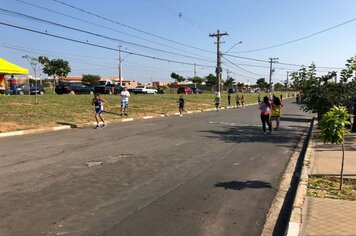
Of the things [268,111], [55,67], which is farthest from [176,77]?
[268,111]

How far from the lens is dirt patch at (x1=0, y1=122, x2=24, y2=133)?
1687cm

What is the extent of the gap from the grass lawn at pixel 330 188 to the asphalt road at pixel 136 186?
2.37 ft

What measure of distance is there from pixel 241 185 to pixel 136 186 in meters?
2.00

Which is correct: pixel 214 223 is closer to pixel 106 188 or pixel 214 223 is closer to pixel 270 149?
pixel 106 188

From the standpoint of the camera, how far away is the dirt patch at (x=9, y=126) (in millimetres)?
16872

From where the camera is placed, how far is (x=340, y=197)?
273 inches

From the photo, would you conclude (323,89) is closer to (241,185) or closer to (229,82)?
(241,185)

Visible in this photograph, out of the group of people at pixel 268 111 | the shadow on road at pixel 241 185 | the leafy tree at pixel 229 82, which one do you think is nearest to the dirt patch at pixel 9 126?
the group of people at pixel 268 111

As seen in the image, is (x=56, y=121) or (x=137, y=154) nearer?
(x=137, y=154)

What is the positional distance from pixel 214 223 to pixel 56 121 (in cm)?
1610

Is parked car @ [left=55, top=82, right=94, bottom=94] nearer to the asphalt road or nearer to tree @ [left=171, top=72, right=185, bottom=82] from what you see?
the asphalt road

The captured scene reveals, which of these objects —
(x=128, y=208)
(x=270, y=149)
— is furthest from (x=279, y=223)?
(x=270, y=149)

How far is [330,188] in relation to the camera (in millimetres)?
7574

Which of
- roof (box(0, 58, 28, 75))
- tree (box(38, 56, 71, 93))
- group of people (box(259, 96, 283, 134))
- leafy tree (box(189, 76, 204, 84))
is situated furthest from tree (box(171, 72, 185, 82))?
group of people (box(259, 96, 283, 134))
